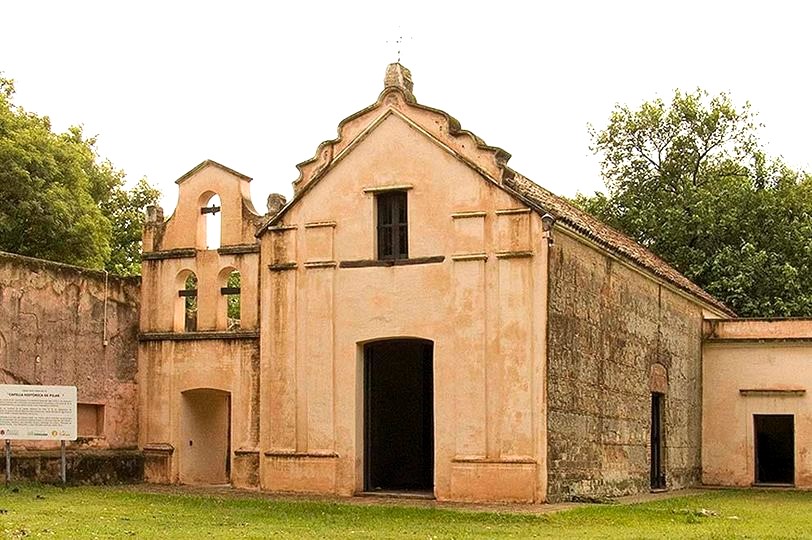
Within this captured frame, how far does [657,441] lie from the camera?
88.5 ft

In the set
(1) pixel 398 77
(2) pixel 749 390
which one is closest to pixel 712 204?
(2) pixel 749 390

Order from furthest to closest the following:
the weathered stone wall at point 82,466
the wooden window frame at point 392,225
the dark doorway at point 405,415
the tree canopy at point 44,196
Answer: the tree canopy at point 44,196
the dark doorway at point 405,415
the wooden window frame at point 392,225
the weathered stone wall at point 82,466

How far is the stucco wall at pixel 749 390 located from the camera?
1132 inches

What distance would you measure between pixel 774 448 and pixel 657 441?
4.75 metres

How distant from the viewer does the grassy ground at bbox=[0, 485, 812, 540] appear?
15.4 m

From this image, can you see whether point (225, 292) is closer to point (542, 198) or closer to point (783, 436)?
point (542, 198)

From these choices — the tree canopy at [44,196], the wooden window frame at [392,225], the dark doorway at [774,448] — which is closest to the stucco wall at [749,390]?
the dark doorway at [774,448]

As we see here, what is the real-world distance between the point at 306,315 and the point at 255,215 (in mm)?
2803

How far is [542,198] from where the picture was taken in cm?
2338

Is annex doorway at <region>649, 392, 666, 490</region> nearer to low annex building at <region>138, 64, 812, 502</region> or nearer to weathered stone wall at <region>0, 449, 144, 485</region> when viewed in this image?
low annex building at <region>138, 64, 812, 502</region>

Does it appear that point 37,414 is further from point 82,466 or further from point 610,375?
point 610,375

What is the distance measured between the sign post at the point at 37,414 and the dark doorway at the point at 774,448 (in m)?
16.5

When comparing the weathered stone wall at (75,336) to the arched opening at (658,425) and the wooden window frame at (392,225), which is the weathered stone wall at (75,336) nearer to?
the wooden window frame at (392,225)

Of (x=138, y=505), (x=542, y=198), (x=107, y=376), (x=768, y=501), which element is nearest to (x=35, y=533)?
(x=138, y=505)
